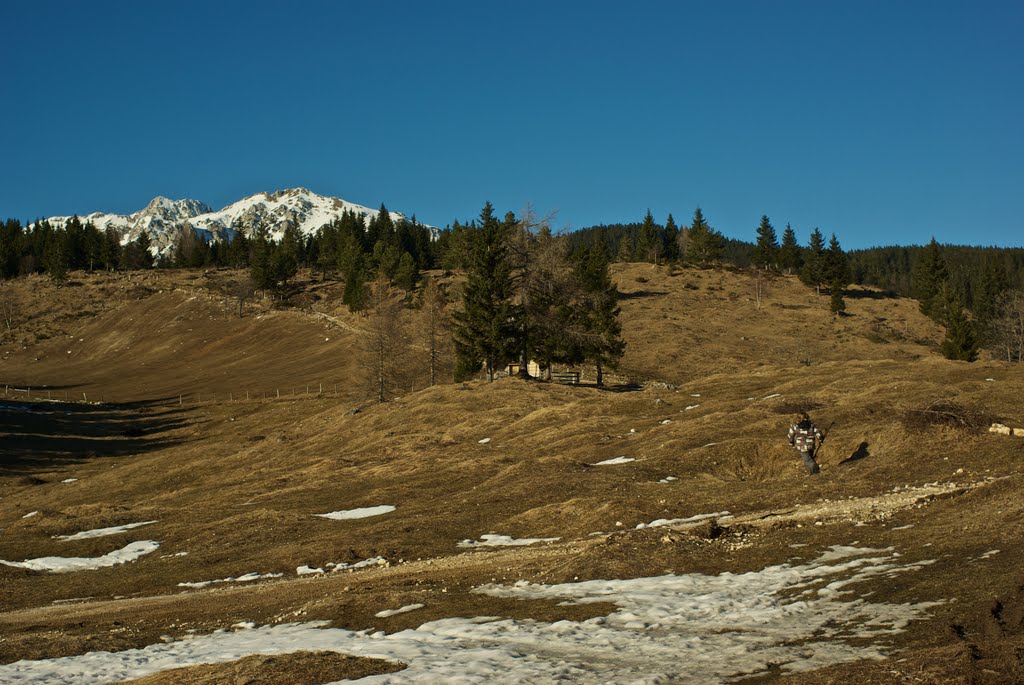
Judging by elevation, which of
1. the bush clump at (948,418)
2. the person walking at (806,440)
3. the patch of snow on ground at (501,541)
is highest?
the bush clump at (948,418)

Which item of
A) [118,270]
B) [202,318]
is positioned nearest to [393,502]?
[202,318]

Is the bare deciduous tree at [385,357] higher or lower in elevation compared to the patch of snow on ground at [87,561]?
higher

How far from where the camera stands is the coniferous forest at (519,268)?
5909 centimetres

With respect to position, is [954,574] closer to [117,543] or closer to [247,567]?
[247,567]

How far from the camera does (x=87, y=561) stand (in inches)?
1048

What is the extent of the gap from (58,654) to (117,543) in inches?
657

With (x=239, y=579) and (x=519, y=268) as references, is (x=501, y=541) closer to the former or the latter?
(x=239, y=579)

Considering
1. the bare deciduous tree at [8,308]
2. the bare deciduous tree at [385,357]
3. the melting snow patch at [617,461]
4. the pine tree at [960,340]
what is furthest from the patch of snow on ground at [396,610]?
the bare deciduous tree at [8,308]

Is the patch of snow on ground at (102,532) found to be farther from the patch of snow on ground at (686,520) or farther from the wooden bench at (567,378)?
the wooden bench at (567,378)

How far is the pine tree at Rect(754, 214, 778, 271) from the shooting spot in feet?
513

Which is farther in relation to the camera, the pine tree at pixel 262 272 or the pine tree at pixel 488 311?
the pine tree at pixel 262 272

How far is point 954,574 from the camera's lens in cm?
1252

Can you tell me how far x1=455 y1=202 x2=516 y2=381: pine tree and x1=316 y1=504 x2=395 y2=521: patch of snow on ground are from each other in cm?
2941

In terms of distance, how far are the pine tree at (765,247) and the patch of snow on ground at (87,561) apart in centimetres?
14381
